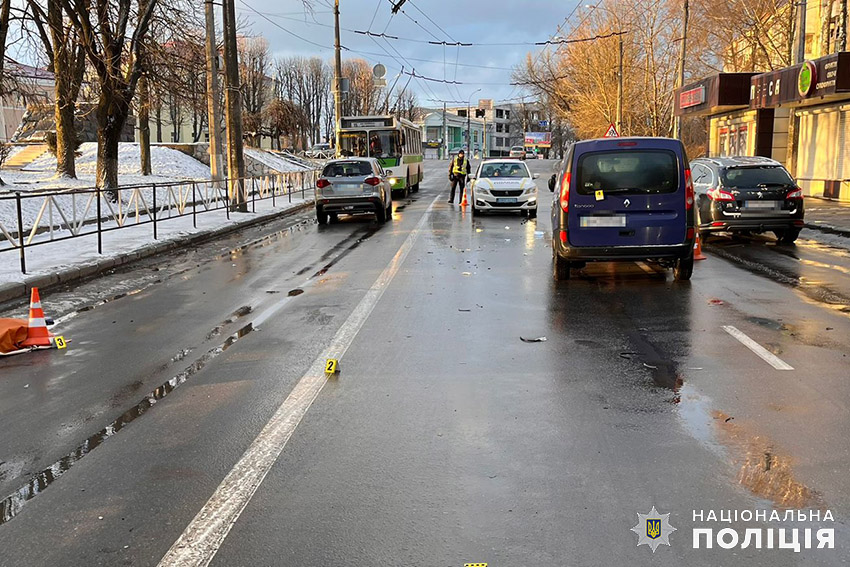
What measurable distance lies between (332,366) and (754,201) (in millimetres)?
11062

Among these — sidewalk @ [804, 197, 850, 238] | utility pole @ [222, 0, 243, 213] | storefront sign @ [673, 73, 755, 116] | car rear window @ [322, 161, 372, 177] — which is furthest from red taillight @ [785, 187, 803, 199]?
storefront sign @ [673, 73, 755, 116]

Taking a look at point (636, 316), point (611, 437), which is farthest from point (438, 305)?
point (611, 437)

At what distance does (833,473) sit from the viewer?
13.0 feet

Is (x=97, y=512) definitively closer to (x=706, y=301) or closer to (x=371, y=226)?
(x=706, y=301)

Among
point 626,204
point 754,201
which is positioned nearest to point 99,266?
point 626,204

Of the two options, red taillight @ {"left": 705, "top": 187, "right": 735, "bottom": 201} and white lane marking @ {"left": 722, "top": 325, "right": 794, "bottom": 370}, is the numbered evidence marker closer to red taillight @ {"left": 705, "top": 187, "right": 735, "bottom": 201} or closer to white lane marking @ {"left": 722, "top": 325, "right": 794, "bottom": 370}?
white lane marking @ {"left": 722, "top": 325, "right": 794, "bottom": 370}

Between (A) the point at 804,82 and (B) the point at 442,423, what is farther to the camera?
(A) the point at 804,82

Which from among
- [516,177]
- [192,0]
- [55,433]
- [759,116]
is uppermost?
[192,0]

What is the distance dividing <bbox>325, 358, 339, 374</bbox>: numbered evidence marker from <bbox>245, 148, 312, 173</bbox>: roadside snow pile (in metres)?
41.4

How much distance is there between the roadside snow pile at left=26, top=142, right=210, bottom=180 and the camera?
3631 cm

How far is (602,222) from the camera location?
388 inches

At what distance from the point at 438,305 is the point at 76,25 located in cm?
1702

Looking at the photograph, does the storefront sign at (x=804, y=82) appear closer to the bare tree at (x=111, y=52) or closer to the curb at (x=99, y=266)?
the curb at (x=99, y=266)

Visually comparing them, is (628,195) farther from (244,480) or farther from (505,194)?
(505,194)
